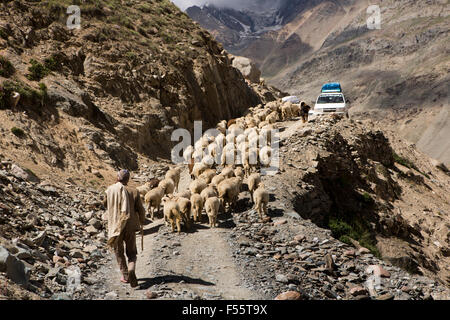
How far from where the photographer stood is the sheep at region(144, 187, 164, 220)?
12.4 metres

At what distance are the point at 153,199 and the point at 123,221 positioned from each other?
→ 17.0 ft

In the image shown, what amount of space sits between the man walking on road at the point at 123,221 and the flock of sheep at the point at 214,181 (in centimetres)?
330

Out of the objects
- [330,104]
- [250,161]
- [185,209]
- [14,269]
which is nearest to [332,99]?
[330,104]

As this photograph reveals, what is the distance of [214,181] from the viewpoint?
13.3m

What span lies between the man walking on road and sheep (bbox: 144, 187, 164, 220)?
15.8ft

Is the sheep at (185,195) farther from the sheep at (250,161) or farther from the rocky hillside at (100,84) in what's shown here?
the rocky hillside at (100,84)

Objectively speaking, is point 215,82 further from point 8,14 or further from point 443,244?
point 443,244

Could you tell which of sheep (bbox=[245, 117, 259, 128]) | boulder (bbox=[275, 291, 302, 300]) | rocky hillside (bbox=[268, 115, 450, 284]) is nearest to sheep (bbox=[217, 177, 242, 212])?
rocky hillside (bbox=[268, 115, 450, 284])

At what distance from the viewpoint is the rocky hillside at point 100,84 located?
16.3 meters

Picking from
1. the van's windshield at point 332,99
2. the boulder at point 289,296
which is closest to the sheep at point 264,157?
the boulder at point 289,296

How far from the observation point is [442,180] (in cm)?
3378

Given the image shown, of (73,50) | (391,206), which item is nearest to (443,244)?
(391,206)

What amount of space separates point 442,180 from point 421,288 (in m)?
27.6

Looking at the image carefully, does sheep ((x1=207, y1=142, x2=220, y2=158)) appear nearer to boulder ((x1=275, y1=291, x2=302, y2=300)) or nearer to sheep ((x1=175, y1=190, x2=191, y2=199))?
sheep ((x1=175, y1=190, x2=191, y2=199))
